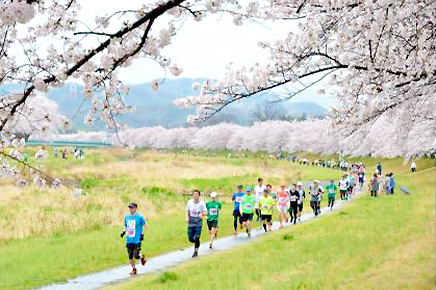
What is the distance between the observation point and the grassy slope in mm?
12266

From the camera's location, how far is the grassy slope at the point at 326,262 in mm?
12266

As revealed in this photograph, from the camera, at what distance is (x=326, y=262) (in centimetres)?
1471

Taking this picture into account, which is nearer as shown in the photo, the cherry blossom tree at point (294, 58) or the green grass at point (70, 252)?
Result: the cherry blossom tree at point (294, 58)

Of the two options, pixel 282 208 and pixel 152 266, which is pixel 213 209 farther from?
pixel 282 208

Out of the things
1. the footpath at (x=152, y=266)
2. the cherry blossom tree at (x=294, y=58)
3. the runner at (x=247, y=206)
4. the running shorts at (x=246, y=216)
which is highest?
the cherry blossom tree at (x=294, y=58)

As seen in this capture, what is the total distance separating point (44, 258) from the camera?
56.2 ft

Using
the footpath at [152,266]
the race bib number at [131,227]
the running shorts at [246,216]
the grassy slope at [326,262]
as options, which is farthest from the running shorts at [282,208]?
the race bib number at [131,227]

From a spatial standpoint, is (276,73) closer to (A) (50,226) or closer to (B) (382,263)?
(B) (382,263)

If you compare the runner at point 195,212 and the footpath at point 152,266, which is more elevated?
the runner at point 195,212

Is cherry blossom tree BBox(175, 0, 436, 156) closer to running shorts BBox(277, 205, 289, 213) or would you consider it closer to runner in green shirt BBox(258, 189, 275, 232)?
runner in green shirt BBox(258, 189, 275, 232)

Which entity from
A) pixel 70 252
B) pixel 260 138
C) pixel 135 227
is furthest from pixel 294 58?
pixel 260 138

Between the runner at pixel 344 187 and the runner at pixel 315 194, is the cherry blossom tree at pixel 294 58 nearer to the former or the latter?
the runner at pixel 315 194

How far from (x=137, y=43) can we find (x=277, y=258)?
10.5 meters

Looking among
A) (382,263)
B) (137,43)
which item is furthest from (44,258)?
(137,43)
